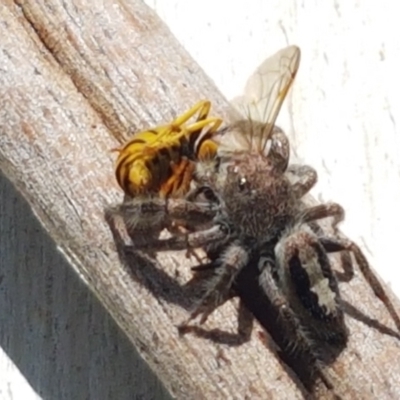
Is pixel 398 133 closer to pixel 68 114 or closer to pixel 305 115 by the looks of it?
pixel 305 115

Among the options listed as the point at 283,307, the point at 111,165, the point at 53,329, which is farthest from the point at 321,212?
the point at 53,329

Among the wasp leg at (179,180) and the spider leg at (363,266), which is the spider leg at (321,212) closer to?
the spider leg at (363,266)

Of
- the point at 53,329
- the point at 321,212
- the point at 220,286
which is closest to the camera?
Answer: the point at 220,286

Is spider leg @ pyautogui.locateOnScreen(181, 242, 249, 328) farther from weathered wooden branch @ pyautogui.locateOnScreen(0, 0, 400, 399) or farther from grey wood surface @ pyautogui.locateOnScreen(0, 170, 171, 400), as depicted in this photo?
grey wood surface @ pyautogui.locateOnScreen(0, 170, 171, 400)

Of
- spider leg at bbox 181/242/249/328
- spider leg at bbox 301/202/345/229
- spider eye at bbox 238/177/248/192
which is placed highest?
spider eye at bbox 238/177/248/192

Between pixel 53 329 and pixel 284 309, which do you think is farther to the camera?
pixel 53 329

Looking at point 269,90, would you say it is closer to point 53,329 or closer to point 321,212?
point 321,212

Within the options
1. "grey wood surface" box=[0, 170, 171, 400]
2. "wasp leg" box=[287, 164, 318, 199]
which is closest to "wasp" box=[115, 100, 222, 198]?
"wasp leg" box=[287, 164, 318, 199]
